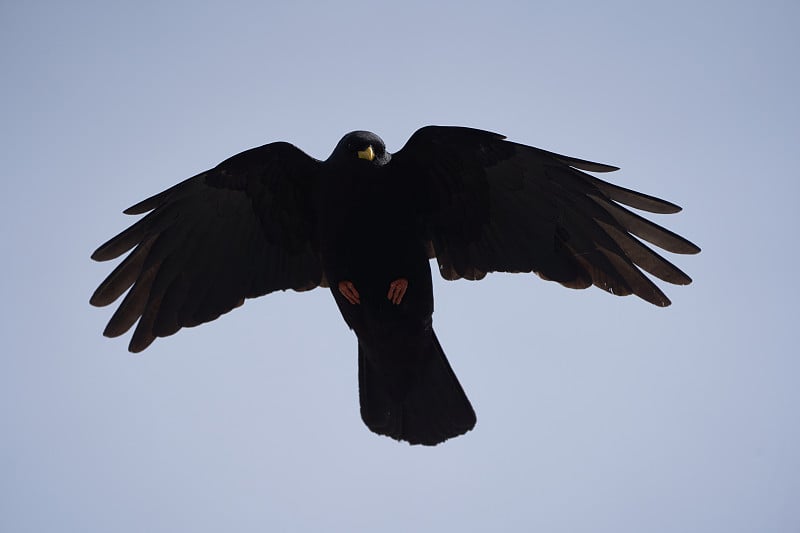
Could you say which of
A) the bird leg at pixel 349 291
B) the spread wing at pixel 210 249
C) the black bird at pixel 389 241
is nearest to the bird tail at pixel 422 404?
the black bird at pixel 389 241

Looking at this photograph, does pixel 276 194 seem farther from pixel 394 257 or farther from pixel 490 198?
pixel 490 198

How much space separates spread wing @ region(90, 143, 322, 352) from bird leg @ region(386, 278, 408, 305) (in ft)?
2.89

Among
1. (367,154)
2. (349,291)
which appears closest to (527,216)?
(367,154)

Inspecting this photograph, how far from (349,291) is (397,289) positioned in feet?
1.08

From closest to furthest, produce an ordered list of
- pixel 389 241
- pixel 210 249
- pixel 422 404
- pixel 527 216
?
1. pixel 389 241
2. pixel 527 216
3. pixel 422 404
4. pixel 210 249

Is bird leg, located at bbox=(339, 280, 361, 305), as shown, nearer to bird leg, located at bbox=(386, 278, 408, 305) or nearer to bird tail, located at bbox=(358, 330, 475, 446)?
bird leg, located at bbox=(386, 278, 408, 305)

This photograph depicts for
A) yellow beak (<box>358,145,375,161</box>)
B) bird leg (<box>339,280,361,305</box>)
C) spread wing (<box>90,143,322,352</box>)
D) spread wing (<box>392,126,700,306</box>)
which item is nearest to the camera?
yellow beak (<box>358,145,375,161</box>)

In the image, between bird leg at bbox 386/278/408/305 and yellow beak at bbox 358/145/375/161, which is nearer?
yellow beak at bbox 358/145/375/161

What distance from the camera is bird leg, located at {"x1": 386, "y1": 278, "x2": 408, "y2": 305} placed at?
6031 mm

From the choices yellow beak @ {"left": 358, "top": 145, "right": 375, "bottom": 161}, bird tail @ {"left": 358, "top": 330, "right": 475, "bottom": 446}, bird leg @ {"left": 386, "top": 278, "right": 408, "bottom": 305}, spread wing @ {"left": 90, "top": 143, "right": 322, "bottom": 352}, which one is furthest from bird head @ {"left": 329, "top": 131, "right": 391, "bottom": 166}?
bird tail @ {"left": 358, "top": 330, "right": 475, "bottom": 446}

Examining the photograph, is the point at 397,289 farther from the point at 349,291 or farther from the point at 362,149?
the point at 362,149

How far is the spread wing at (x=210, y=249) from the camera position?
21.4 ft

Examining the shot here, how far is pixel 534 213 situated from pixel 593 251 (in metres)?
0.51

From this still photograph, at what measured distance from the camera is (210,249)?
6.72 meters
